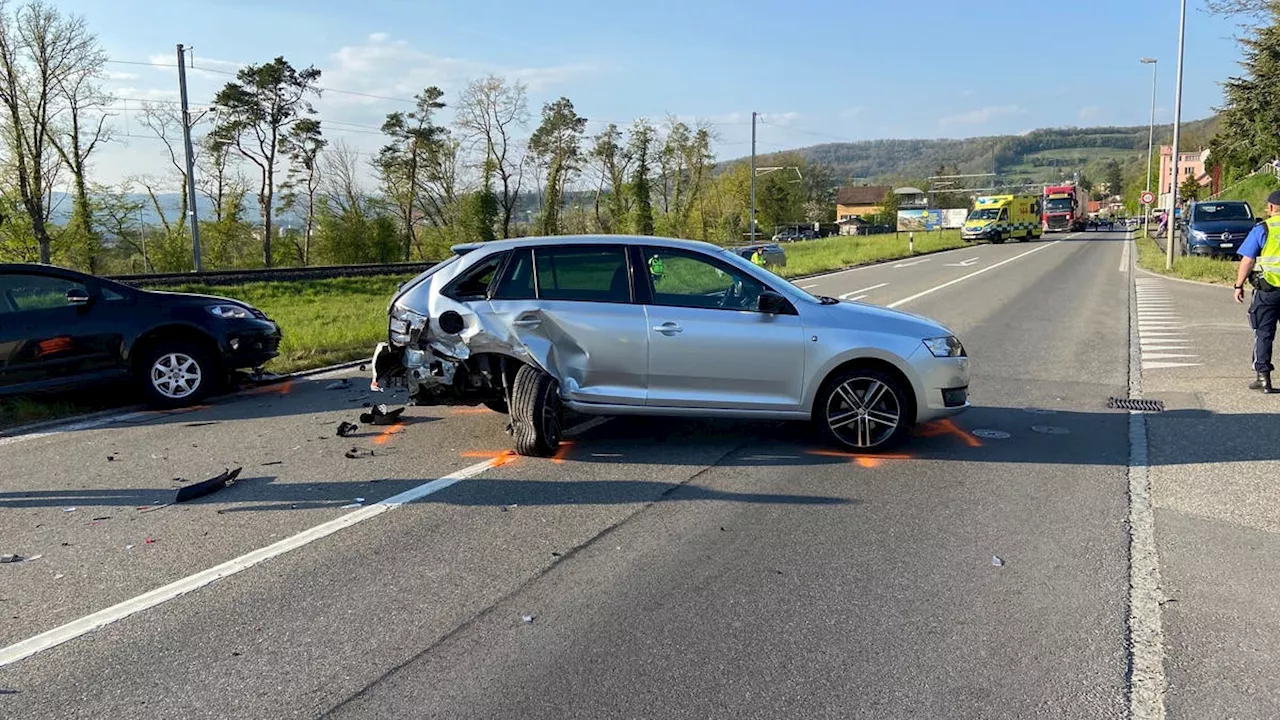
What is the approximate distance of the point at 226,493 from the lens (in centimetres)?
595

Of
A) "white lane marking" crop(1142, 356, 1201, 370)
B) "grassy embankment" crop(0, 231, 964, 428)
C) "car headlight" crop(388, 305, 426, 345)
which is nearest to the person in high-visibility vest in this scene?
"car headlight" crop(388, 305, 426, 345)

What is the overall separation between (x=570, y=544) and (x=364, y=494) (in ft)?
5.68

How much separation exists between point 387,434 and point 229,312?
10.5ft

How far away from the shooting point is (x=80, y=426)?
8.26 meters

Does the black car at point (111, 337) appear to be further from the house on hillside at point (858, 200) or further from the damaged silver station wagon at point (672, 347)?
the house on hillside at point (858, 200)

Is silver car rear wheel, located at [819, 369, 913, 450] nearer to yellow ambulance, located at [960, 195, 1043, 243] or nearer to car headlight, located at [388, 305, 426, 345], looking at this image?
car headlight, located at [388, 305, 426, 345]

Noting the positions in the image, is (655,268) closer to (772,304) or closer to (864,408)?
(772,304)

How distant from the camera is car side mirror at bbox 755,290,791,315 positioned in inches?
257

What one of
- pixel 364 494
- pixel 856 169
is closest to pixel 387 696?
pixel 364 494

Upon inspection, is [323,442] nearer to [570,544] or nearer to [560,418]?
[560,418]

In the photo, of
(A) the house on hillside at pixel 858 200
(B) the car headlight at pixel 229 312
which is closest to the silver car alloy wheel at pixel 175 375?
(B) the car headlight at pixel 229 312

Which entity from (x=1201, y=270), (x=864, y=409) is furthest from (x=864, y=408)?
(x=1201, y=270)

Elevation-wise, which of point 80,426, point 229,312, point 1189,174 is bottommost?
point 80,426

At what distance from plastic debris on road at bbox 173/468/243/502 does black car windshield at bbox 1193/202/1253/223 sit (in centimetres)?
3066
